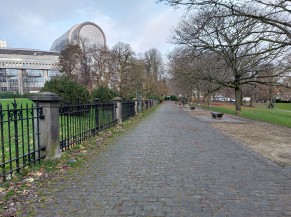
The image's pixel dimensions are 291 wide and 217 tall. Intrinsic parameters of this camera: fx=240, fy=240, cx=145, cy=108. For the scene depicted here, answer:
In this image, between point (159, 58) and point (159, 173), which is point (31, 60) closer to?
point (159, 58)

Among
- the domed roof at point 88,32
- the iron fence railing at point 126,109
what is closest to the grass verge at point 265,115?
the iron fence railing at point 126,109

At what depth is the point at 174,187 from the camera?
4.20m

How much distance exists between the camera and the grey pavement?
338 centimetres

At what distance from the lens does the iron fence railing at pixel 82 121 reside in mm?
6848

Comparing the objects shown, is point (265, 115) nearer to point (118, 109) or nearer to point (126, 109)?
point (126, 109)

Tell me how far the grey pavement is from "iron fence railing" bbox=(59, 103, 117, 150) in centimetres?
126

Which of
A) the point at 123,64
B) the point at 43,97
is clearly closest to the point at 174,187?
the point at 43,97

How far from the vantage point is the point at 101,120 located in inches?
420

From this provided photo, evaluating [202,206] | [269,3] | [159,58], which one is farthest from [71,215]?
[159,58]

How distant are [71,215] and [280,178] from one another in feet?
13.0

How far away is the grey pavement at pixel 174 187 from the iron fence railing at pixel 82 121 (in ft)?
4.13

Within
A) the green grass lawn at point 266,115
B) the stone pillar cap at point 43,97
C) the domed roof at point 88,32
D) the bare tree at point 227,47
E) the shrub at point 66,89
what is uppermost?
the domed roof at point 88,32

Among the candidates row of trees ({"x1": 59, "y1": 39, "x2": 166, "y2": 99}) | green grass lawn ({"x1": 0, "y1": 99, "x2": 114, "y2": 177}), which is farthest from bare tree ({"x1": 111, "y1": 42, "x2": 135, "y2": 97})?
green grass lawn ({"x1": 0, "y1": 99, "x2": 114, "y2": 177})

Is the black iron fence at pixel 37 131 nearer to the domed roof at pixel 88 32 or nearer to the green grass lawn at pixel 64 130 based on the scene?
the green grass lawn at pixel 64 130
